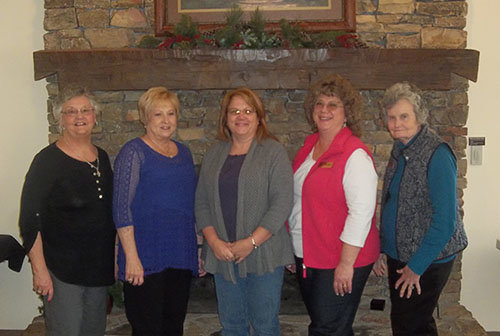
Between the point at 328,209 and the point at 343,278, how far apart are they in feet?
0.92

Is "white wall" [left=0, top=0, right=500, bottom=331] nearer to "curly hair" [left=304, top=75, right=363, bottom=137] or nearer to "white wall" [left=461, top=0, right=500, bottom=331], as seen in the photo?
"white wall" [left=461, top=0, right=500, bottom=331]

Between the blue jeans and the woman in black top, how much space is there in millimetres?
536

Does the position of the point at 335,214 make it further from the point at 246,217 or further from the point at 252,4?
the point at 252,4

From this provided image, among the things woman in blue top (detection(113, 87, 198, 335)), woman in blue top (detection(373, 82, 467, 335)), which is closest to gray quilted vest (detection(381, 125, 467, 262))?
woman in blue top (detection(373, 82, 467, 335))

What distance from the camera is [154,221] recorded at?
2.17 metres

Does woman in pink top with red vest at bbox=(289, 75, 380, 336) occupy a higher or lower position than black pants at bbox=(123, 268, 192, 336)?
higher

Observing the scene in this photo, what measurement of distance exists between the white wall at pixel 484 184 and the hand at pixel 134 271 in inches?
94.6

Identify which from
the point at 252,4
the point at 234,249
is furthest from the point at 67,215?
the point at 252,4

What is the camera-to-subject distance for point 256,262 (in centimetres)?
220

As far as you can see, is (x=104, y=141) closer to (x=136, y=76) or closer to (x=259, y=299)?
(x=136, y=76)

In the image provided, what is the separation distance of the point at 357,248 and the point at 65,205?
3.95 feet

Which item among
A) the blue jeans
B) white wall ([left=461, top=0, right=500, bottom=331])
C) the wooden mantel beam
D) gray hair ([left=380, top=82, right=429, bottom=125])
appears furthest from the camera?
white wall ([left=461, top=0, right=500, bottom=331])

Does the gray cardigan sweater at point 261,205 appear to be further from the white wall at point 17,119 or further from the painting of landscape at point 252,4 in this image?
the white wall at point 17,119

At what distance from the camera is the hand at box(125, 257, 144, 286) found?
2152mm
